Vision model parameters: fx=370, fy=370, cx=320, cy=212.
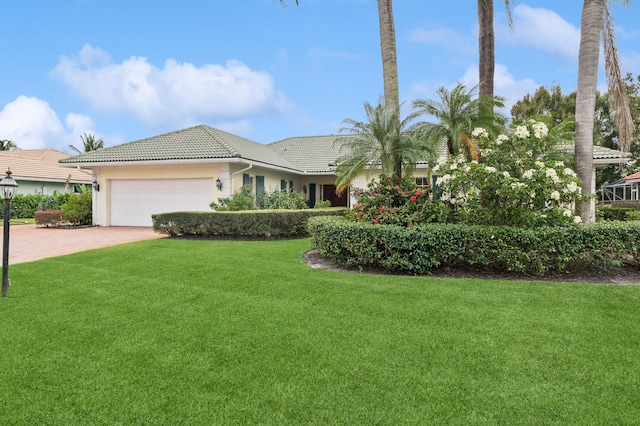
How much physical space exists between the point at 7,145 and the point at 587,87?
57774 mm

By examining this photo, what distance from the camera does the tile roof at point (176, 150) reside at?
15.7m

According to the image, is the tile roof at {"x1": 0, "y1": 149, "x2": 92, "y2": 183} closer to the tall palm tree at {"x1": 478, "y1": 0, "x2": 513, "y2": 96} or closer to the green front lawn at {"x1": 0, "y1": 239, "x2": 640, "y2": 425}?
the green front lawn at {"x1": 0, "y1": 239, "x2": 640, "y2": 425}

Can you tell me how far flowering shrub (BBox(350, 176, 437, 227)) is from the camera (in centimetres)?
792

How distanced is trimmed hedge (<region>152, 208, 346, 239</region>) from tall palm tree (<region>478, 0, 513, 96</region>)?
276 inches

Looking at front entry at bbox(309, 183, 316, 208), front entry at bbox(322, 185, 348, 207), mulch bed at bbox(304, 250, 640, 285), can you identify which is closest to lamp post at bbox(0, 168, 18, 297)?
mulch bed at bbox(304, 250, 640, 285)

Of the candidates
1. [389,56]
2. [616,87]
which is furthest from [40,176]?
[616,87]

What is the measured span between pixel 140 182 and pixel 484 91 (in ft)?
48.4

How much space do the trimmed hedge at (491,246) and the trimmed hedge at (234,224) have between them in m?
5.49

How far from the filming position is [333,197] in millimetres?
22219

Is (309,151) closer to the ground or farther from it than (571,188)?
farther from it

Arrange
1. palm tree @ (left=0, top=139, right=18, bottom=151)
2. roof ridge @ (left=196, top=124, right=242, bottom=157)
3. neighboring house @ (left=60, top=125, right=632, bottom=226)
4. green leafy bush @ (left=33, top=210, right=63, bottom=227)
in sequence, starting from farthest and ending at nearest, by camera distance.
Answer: palm tree @ (left=0, top=139, right=18, bottom=151) < green leafy bush @ (left=33, top=210, right=63, bottom=227) < neighboring house @ (left=60, top=125, right=632, bottom=226) < roof ridge @ (left=196, top=124, right=242, bottom=157)

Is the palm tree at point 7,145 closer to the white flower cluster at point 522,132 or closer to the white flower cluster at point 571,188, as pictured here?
the white flower cluster at point 522,132

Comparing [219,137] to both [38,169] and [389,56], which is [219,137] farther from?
[38,169]

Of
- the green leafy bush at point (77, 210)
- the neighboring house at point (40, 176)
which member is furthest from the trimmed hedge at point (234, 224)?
the neighboring house at point (40, 176)
